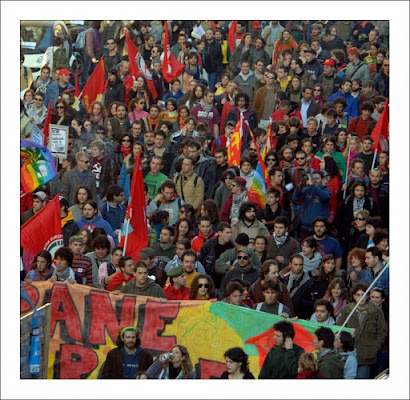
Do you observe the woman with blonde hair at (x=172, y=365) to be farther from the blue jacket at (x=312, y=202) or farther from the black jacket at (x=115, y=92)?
the black jacket at (x=115, y=92)

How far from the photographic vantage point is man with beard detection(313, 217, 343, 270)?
1669 cm

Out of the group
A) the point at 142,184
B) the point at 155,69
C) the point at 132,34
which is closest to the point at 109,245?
the point at 142,184

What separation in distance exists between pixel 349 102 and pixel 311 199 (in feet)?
12.3

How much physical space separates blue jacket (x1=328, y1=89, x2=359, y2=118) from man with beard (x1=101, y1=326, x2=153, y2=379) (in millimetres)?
7294

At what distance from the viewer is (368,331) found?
1514cm

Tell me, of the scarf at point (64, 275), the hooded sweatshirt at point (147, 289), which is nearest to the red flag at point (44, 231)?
the scarf at point (64, 275)

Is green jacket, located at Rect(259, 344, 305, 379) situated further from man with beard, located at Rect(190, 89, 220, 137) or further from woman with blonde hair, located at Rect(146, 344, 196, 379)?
man with beard, located at Rect(190, 89, 220, 137)

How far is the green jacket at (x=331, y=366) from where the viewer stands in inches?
566

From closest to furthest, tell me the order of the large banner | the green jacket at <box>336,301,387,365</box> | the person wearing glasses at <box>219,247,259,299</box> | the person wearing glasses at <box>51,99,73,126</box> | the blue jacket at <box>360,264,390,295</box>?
the green jacket at <box>336,301,387,365</box>
the large banner
the blue jacket at <box>360,264,390,295</box>
the person wearing glasses at <box>219,247,259,299</box>
the person wearing glasses at <box>51,99,73,126</box>

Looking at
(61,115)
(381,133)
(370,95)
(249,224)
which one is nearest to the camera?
(249,224)

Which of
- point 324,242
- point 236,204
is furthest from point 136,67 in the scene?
point 324,242

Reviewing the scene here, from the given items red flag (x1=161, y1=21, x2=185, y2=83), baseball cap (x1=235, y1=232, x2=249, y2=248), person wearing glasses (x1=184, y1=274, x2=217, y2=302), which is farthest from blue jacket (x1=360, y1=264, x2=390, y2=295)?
red flag (x1=161, y1=21, x2=185, y2=83)

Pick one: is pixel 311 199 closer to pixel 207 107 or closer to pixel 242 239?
pixel 242 239

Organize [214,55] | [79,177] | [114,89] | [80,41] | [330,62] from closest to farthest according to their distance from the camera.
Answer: [79,177] < [330,62] < [114,89] < [214,55] < [80,41]
